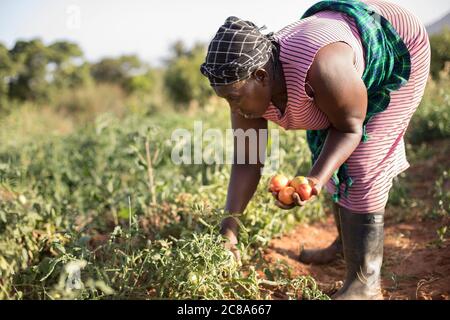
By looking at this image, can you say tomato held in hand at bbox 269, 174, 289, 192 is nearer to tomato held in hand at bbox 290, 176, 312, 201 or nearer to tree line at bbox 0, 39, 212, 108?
tomato held in hand at bbox 290, 176, 312, 201

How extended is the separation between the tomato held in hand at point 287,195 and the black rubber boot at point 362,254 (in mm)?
439

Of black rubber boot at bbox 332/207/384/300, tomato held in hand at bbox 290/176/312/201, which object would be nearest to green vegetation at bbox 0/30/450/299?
black rubber boot at bbox 332/207/384/300

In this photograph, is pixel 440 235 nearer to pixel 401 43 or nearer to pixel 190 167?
pixel 401 43

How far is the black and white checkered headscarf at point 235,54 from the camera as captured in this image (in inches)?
66.5

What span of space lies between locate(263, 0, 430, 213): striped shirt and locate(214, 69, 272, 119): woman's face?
8cm

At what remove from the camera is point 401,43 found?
1853 mm

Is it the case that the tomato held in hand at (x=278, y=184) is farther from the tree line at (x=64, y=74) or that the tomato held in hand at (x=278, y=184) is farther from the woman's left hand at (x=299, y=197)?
the tree line at (x=64, y=74)

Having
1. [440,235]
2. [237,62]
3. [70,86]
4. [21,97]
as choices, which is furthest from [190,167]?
[70,86]

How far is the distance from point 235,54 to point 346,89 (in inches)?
14.9

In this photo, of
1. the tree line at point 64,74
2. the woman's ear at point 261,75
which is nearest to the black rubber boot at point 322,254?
the woman's ear at point 261,75

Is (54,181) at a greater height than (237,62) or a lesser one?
lesser

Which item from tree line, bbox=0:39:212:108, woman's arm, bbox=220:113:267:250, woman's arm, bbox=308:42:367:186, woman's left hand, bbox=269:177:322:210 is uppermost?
woman's arm, bbox=308:42:367:186

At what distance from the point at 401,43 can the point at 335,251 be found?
1.06 m

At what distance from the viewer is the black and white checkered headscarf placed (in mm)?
1688
